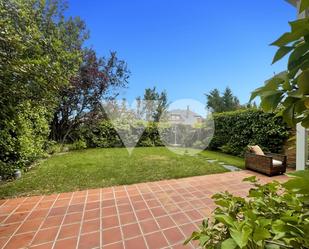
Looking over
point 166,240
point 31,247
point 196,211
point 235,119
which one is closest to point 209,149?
point 235,119

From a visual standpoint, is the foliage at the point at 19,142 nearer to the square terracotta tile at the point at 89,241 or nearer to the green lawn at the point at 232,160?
the square terracotta tile at the point at 89,241

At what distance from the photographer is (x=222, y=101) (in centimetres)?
2791

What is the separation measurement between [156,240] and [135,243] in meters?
0.25

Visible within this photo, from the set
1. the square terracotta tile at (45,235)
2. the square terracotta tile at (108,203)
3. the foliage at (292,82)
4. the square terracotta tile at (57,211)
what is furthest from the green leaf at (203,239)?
the square terracotta tile at (57,211)

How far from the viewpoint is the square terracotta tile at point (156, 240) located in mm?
2283

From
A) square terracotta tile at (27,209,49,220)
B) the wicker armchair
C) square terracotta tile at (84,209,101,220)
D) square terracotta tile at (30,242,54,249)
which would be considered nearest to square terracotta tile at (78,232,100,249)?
square terracotta tile at (30,242,54,249)

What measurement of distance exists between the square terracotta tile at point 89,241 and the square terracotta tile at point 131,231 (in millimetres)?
331

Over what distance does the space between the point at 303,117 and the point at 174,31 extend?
335 inches

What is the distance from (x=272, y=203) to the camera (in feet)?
2.92

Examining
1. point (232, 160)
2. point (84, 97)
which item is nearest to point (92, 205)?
point (232, 160)

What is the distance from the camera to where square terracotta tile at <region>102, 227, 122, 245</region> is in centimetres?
237

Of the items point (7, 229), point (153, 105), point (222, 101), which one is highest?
point (222, 101)

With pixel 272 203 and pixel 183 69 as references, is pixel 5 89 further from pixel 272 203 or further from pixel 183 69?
pixel 183 69

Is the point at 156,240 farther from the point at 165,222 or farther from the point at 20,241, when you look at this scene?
the point at 20,241
